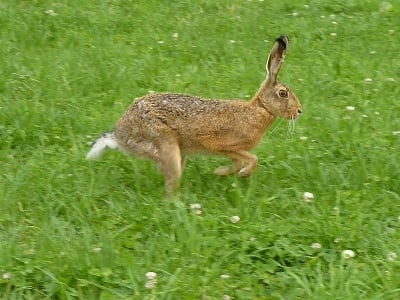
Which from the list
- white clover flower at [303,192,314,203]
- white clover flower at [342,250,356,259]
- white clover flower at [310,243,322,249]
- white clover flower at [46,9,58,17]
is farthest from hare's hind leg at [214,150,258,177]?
white clover flower at [46,9,58,17]

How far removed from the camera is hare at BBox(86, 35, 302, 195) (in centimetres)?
535

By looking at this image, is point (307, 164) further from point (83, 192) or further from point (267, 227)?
point (83, 192)

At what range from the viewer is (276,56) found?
5652mm

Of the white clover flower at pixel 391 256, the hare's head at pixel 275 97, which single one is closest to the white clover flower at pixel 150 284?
the white clover flower at pixel 391 256

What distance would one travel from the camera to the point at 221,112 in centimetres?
566

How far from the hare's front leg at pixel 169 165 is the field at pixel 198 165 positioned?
0.30ft

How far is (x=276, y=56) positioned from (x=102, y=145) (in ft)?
4.66

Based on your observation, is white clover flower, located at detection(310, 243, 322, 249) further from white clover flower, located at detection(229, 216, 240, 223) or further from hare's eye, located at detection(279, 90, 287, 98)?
hare's eye, located at detection(279, 90, 287, 98)

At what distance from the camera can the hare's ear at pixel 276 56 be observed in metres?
5.59

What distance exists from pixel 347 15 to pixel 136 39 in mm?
Result: 2651

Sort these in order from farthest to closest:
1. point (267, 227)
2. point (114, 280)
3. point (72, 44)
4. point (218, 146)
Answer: point (72, 44), point (218, 146), point (267, 227), point (114, 280)

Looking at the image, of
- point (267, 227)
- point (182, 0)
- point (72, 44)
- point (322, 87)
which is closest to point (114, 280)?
point (267, 227)

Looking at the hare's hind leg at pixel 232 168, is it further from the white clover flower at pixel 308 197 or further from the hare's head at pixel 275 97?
the white clover flower at pixel 308 197

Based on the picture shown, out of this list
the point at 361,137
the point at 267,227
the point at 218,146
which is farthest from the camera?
the point at 361,137
